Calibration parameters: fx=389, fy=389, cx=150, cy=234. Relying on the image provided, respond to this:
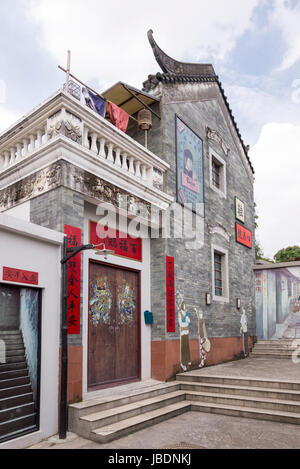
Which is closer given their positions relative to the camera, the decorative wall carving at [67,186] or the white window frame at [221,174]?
the decorative wall carving at [67,186]

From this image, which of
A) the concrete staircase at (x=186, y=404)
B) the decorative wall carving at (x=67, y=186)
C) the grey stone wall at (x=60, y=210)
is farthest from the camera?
the decorative wall carving at (x=67, y=186)

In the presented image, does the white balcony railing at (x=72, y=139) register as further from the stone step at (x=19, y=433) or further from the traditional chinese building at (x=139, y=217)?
the stone step at (x=19, y=433)

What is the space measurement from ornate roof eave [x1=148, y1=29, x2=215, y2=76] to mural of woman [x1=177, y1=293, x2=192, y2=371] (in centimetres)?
592

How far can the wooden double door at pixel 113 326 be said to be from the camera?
7008 mm

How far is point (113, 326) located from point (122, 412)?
6.08 feet

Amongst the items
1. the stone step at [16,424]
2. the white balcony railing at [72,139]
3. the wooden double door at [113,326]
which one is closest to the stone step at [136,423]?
the stone step at [16,424]

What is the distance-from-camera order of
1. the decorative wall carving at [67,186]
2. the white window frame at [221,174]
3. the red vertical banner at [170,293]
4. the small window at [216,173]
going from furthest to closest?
the small window at [216,173] → the white window frame at [221,174] → the red vertical banner at [170,293] → the decorative wall carving at [67,186]

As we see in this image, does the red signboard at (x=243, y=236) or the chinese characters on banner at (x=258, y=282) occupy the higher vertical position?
the red signboard at (x=243, y=236)

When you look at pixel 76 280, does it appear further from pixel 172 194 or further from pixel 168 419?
pixel 172 194

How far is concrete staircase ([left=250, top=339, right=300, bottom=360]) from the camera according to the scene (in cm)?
1213

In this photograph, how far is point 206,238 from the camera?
416 inches

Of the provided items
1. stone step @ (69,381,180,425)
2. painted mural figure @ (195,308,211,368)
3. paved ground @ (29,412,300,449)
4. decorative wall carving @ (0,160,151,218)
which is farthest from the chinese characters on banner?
paved ground @ (29,412,300,449)

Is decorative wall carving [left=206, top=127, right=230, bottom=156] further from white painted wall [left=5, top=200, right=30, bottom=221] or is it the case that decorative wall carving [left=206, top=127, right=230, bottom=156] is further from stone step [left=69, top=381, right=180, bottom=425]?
stone step [left=69, top=381, right=180, bottom=425]

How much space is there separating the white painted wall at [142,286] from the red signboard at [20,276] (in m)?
1.22
